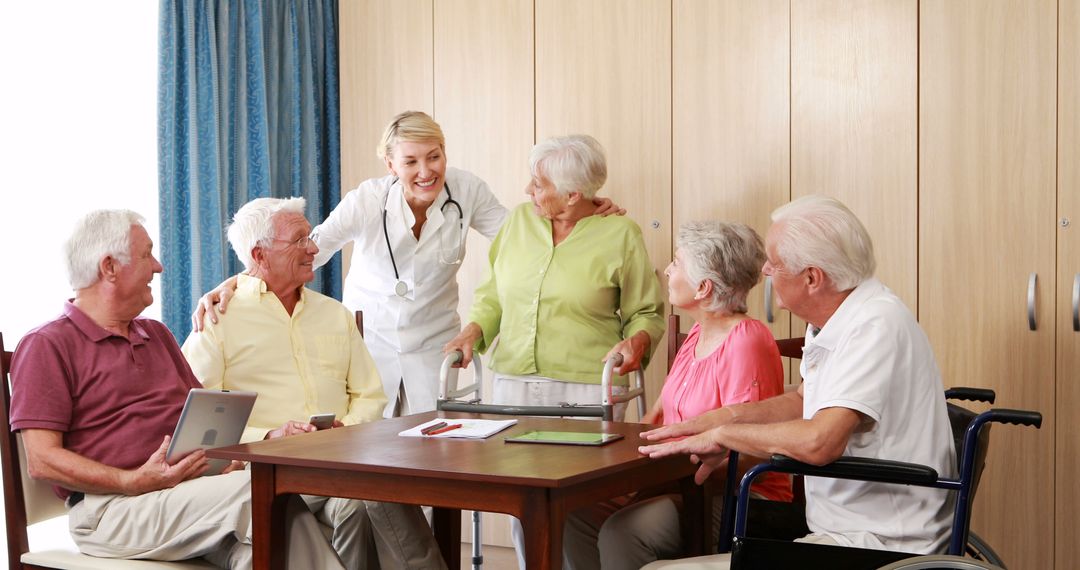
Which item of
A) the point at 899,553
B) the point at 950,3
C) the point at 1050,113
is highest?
the point at 950,3

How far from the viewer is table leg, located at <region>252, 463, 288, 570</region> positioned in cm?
207

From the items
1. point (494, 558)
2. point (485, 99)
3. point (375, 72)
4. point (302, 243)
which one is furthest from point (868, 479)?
point (375, 72)

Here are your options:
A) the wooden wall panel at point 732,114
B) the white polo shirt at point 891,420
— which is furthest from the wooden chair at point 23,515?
the wooden wall panel at point 732,114

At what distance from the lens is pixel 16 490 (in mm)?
2236

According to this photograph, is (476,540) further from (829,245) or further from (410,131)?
(829,245)

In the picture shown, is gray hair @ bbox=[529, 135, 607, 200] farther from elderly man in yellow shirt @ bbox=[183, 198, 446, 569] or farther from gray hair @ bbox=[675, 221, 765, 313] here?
elderly man in yellow shirt @ bbox=[183, 198, 446, 569]

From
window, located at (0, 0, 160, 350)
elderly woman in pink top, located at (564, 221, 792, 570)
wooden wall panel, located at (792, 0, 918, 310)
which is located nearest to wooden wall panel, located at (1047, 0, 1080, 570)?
wooden wall panel, located at (792, 0, 918, 310)

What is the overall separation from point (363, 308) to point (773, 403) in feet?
5.86

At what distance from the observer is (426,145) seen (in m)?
3.43

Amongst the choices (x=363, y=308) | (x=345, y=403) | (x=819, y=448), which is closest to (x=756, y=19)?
(x=363, y=308)

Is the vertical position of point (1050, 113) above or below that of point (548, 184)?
above

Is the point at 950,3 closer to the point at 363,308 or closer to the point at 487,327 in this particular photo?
the point at 487,327

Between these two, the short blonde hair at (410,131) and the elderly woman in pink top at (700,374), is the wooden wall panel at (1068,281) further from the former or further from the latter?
the short blonde hair at (410,131)

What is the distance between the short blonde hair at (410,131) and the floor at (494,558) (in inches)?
63.8
